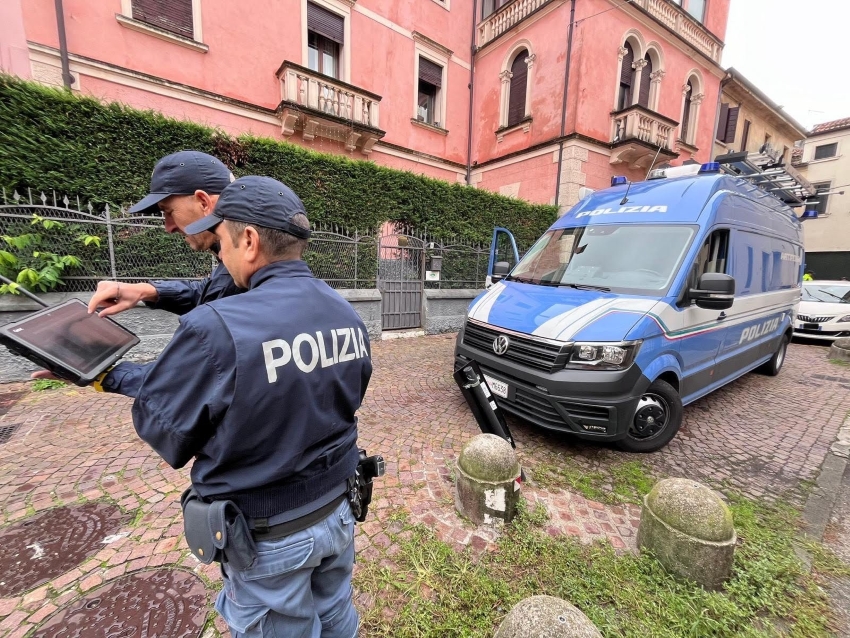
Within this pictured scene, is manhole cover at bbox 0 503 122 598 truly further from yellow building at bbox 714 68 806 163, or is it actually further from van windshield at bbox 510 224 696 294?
yellow building at bbox 714 68 806 163

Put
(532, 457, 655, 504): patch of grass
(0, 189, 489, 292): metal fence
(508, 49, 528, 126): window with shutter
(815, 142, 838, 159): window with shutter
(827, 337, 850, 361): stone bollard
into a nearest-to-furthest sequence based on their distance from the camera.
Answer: (532, 457, 655, 504): patch of grass
(0, 189, 489, 292): metal fence
(827, 337, 850, 361): stone bollard
(508, 49, 528, 126): window with shutter
(815, 142, 838, 159): window with shutter

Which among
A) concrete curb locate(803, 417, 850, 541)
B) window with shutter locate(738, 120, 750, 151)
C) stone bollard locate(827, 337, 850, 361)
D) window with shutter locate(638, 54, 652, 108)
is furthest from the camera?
window with shutter locate(738, 120, 750, 151)

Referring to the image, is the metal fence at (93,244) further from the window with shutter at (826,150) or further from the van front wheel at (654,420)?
the window with shutter at (826,150)

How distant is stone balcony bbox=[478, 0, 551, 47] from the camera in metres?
12.1

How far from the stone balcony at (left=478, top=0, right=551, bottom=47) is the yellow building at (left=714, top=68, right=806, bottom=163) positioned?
395 inches

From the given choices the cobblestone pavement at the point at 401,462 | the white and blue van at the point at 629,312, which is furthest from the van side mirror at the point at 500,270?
the cobblestone pavement at the point at 401,462

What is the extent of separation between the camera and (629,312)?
3.17 meters

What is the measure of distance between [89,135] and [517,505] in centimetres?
693

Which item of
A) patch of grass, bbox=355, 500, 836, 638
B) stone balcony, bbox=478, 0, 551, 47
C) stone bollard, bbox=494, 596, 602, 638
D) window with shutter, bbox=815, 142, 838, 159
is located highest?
stone balcony, bbox=478, 0, 551, 47

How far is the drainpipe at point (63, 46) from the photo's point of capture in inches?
281

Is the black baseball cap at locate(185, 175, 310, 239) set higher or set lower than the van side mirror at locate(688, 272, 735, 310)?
higher

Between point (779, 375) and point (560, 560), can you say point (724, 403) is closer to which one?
point (779, 375)

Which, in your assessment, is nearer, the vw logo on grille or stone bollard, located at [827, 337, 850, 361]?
the vw logo on grille

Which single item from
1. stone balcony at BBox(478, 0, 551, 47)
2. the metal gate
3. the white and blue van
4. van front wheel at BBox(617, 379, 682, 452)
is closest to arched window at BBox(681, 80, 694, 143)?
stone balcony at BBox(478, 0, 551, 47)
